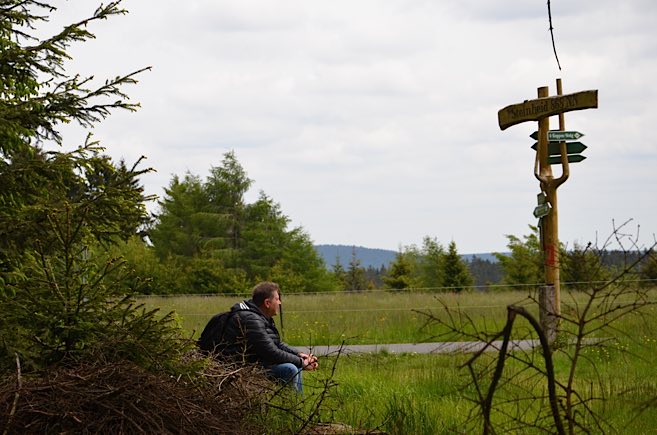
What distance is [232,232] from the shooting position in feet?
178

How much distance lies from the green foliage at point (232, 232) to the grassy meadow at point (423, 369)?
25909 millimetres

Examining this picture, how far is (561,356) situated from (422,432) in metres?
6.53

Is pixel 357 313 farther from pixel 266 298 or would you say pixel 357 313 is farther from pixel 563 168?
pixel 266 298

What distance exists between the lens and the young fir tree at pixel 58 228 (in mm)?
5242

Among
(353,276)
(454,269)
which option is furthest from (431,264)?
(454,269)

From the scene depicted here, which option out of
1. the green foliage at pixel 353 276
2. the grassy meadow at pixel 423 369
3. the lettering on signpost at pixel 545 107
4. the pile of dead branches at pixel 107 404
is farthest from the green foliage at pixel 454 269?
the pile of dead branches at pixel 107 404

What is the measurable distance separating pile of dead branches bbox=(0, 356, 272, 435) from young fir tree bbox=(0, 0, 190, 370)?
0.33 m

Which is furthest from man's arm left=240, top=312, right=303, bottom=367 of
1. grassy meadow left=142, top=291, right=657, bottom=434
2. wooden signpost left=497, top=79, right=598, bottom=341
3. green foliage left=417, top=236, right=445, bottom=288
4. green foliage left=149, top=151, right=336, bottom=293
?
green foliage left=417, top=236, right=445, bottom=288

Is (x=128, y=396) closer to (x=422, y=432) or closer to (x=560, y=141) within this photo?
(x=422, y=432)

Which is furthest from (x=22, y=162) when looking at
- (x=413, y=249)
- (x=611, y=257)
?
(x=413, y=249)

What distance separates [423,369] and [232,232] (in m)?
44.9

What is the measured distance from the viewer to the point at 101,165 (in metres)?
6.35

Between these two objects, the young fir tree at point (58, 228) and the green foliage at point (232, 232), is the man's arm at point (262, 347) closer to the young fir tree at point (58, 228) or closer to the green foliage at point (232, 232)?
the young fir tree at point (58, 228)

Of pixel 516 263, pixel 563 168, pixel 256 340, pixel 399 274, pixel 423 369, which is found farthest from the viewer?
pixel 399 274
